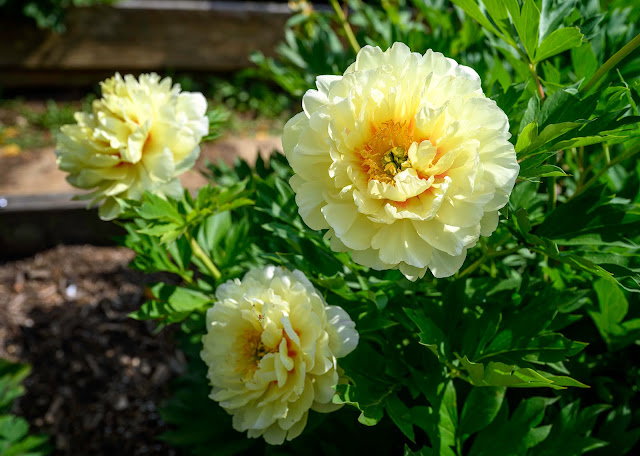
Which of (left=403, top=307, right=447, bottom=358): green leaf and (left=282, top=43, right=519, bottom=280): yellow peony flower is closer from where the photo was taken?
(left=282, top=43, right=519, bottom=280): yellow peony flower

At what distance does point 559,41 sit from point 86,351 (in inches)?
88.8

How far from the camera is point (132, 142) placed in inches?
42.0

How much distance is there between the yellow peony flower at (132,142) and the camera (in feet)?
3.54

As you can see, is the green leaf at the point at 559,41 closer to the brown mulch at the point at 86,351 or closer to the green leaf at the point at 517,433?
the green leaf at the point at 517,433

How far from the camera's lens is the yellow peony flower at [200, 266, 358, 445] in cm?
90

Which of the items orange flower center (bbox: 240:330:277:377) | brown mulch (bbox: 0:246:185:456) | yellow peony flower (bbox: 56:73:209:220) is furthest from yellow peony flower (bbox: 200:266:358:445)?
brown mulch (bbox: 0:246:185:456)

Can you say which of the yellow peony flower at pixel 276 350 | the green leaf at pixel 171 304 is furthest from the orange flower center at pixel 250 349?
the green leaf at pixel 171 304

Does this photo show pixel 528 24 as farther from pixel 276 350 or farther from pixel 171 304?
pixel 171 304

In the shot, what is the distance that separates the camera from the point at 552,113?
2.71 ft

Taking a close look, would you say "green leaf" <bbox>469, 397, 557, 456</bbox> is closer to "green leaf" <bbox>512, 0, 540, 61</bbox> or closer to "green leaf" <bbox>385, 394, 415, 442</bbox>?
"green leaf" <bbox>385, 394, 415, 442</bbox>

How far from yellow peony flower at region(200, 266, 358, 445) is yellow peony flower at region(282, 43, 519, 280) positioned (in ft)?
0.59

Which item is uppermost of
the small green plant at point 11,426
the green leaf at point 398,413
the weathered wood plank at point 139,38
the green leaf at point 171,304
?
the green leaf at point 398,413

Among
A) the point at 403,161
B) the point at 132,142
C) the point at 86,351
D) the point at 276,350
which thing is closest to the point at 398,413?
the point at 276,350

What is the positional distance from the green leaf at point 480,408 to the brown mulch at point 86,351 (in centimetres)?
148
